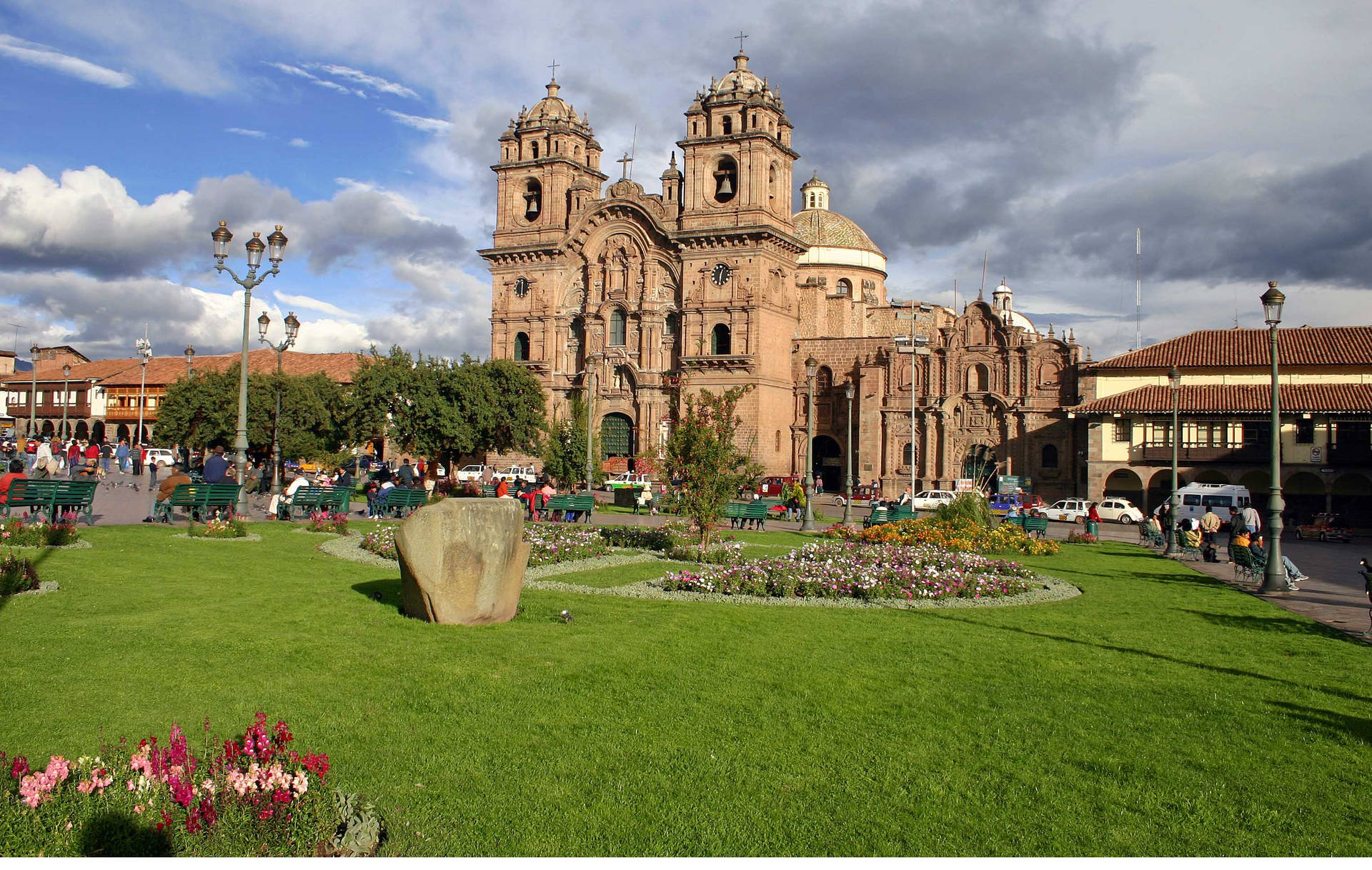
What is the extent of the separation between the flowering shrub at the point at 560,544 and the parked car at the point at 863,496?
83.7 feet

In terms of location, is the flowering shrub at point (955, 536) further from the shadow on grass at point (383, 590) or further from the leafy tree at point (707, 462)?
the shadow on grass at point (383, 590)

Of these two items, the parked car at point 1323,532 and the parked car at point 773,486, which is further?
→ the parked car at point 773,486

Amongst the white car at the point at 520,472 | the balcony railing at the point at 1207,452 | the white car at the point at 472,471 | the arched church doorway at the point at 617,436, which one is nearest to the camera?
the balcony railing at the point at 1207,452

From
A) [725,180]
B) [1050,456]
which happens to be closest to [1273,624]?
[1050,456]

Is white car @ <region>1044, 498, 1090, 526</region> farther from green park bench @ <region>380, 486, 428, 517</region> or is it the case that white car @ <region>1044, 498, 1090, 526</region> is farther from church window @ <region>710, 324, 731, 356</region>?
green park bench @ <region>380, 486, 428, 517</region>

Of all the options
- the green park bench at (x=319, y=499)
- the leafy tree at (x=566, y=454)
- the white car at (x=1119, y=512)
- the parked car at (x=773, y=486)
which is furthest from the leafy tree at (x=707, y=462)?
the parked car at (x=773, y=486)

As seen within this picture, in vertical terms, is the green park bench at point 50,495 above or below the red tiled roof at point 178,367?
below

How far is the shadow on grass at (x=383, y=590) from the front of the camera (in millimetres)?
10977

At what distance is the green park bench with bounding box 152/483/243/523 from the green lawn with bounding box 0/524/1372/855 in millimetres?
8049

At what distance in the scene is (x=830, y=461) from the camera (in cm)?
5566

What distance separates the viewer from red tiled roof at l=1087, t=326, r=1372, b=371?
44.2m

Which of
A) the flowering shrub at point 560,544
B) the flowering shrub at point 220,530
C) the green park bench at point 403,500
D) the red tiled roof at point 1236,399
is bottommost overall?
the flowering shrub at point 560,544

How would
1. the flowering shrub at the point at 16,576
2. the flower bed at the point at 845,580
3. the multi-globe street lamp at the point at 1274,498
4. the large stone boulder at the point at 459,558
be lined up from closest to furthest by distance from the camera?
the large stone boulder at the point at 459,558
the flowering shrub at the point at 16,576
the flower bed at the point at 845,580
the multi-globe street lamp at the point at 1274,498

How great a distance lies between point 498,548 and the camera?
972cm
